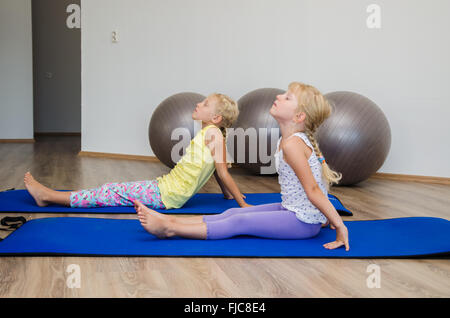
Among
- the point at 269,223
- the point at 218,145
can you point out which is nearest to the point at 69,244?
the point at 269,223

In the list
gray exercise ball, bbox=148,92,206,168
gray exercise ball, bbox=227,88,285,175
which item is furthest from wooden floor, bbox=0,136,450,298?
gray exercise ball, bbox=148,92,206,168

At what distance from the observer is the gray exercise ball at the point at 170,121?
4.03 metres

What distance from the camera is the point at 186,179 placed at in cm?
267

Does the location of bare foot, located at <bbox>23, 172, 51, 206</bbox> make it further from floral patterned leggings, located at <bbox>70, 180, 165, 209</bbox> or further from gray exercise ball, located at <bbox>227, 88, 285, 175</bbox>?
gray exercise ball, located at <bbox>227, 88, 285, 175</bbox>

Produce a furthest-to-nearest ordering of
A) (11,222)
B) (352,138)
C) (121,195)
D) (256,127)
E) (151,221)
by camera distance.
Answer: (256,127) < (352,138) < (121,195) < (11,222) < (151,221)

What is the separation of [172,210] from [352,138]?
1.64 m

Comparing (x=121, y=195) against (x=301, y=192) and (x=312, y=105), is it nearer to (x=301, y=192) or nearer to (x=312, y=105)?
(x=301, y=192)

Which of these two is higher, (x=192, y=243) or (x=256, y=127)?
(x=256, y=127)

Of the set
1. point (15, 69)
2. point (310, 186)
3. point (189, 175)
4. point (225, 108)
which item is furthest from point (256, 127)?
point (15, 69)

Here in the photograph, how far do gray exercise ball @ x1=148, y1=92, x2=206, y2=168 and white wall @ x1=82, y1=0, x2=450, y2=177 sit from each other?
876 millimetres

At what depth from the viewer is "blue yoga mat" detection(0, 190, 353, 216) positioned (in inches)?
99.5

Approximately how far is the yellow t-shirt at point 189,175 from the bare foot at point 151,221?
0.74m
